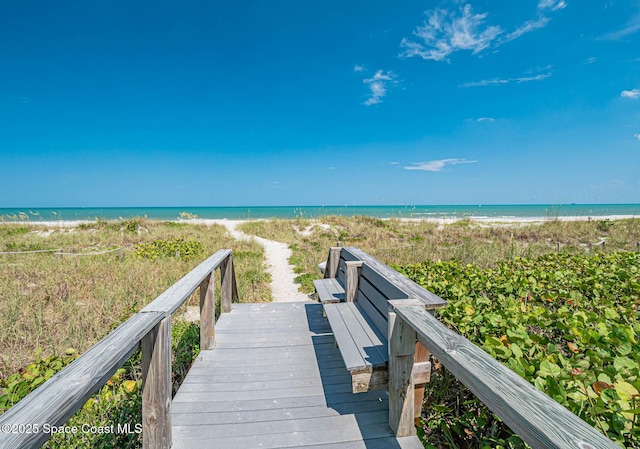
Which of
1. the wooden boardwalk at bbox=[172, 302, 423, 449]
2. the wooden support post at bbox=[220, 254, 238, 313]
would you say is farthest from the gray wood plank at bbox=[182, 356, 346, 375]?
the wooden support post at bbox=[220, 254, 238, 313]

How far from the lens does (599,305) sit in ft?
9.74

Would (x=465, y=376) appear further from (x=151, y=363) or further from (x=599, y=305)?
(x=599, y=305)

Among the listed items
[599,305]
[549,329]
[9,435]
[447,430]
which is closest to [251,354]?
[447,430]

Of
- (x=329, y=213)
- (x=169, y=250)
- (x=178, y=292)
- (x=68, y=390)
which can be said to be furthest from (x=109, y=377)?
(x=329, y=213)

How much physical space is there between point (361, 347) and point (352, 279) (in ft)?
3.54

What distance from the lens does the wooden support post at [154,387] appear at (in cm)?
175

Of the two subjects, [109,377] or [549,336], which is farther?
[549,336]

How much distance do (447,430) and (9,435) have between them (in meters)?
2.21

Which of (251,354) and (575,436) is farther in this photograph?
(251,354)

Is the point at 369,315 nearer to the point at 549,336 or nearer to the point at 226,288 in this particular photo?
the point at 549,336

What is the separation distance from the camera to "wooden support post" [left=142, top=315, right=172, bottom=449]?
1.75 m

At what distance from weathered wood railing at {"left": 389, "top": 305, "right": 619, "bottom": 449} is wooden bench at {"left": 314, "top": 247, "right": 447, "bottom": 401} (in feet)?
0.40

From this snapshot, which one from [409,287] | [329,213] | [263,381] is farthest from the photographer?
[329,213]

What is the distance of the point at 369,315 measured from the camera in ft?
9.51
